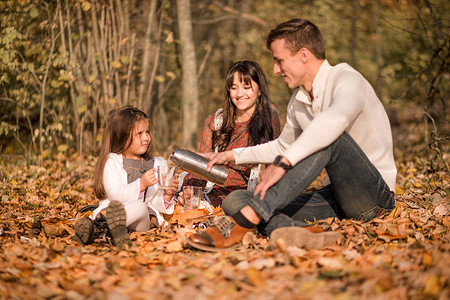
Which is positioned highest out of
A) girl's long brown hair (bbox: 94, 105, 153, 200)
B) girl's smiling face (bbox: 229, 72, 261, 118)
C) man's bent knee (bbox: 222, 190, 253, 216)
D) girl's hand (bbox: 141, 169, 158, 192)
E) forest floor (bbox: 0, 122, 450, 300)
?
girl's smiling face (bbox: 229, 72, 261, 118)

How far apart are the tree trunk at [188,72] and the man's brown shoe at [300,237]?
15.3ft

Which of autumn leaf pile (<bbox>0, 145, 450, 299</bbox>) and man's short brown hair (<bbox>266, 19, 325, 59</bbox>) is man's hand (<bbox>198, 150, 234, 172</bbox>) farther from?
man's short brown hair (<bbox>266, 19, 325, 59</bbox>)

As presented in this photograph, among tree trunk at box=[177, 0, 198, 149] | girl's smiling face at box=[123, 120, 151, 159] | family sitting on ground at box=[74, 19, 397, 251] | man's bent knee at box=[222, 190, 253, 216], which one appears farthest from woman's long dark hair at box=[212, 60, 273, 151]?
tree trunk at box=[177, 0, 198, 149]

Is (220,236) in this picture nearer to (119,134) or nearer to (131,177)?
(131,177)

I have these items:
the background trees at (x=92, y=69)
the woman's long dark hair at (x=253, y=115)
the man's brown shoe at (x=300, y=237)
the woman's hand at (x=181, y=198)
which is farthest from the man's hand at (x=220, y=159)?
the background trees at (x=92, y=69)

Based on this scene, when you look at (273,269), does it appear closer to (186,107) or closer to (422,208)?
(422,208)

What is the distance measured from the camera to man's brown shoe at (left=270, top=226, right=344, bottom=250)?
251 centimetres

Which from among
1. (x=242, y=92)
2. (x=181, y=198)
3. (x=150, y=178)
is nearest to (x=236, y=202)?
(x=150, y=178)

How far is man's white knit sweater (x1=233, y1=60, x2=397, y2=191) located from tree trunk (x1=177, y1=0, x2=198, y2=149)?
4.05 metres

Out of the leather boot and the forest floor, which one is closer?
the forest floor

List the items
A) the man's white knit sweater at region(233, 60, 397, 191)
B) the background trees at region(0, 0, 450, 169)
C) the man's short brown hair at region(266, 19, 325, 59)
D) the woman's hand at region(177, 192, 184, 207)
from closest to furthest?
the man's white knit sweater at region(233, 60, 397, 191), the man's short brown hair at region(266, 19, 325, 59), the woman's hand at region(177, 192, 184, 207), the background trees at region(0, 0, 450, 169)

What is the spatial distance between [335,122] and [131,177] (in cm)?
166

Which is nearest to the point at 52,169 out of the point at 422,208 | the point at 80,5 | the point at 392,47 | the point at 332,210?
the point at 80,5

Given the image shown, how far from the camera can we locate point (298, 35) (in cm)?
280
